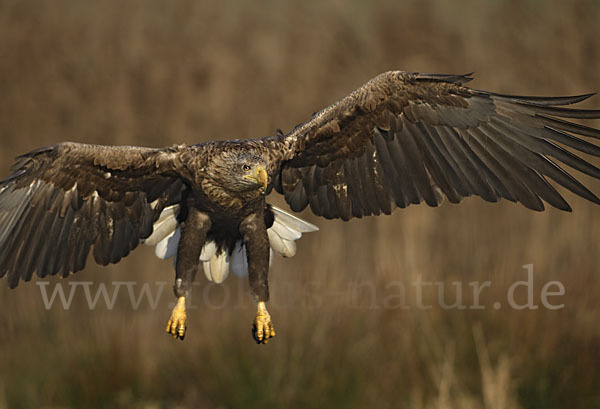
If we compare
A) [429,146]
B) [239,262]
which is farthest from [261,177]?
[239,262]

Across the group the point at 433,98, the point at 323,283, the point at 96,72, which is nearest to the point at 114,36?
the point at 96,72

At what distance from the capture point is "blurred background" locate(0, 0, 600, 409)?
8234 mm

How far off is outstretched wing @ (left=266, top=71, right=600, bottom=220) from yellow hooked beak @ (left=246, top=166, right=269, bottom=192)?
1.41 feet

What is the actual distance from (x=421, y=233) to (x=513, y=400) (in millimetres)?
1628

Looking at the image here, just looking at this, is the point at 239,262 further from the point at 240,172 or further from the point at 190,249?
the point at 240,172

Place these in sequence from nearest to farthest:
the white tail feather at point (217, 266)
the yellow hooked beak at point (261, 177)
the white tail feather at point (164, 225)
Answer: the yellow hooked beak at point (261, 177)
the white tail feather at point (164, 225)
the white tail feather at point (217, 266)

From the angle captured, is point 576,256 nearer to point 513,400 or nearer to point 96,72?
point 513,400

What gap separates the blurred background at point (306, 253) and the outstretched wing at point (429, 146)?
207 centimetres

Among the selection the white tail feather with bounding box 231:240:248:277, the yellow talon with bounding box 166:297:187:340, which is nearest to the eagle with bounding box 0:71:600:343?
the yellow talon with bounding box 166:297:187:340

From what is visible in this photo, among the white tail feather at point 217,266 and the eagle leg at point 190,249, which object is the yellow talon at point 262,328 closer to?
the eagle leg at point 190,249

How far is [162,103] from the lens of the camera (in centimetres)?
990

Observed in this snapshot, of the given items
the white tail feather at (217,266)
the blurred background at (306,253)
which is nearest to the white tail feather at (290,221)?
the white tail feather at (217,266)

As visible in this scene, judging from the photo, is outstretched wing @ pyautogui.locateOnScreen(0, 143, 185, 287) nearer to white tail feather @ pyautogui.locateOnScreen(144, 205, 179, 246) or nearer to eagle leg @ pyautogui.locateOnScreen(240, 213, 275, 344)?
white tail feather @ pyautogui.locateOnScreen(144, 205, 179, 246)

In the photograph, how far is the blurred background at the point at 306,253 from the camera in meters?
8.23
